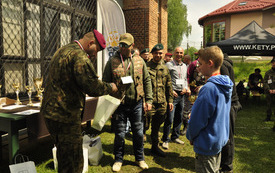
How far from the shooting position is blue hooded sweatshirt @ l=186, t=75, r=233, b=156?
1900 millimetres

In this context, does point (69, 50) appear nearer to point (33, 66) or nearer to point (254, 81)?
point (33, 66)

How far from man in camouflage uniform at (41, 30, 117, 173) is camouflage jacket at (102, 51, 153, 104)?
0.90 meters

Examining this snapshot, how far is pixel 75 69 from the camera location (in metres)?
2.06

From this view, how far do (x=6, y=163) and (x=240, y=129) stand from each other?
18.4 ft

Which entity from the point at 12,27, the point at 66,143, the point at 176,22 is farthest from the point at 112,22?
the point at 176,22

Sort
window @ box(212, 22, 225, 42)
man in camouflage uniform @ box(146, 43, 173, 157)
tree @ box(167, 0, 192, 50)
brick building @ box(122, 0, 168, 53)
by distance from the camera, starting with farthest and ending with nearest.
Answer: tree @ box(167, 0, 192, 50), window @ box(212, 22, 225, 42), brick building @ box(122, 0, 168, 53), man in camouflage uniform @ box(146, 43, 173, 157)

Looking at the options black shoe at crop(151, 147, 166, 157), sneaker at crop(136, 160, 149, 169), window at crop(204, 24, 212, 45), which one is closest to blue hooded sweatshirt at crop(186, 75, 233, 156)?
sneaker at crop(136, 160, 149, 169)

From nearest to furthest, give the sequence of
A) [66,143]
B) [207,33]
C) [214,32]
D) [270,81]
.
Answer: [66,143] → [270,81] → [214,32] → [207,33]

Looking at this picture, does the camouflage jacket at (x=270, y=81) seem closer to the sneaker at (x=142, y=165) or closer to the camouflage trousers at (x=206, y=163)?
the sneaker at (x=142, y=165)

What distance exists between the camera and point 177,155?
4.07 m

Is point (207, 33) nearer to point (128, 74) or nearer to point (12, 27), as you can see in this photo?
point (12, 27)

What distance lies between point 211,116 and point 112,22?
5.02 meters

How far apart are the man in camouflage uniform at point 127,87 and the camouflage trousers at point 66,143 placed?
43.0 inches

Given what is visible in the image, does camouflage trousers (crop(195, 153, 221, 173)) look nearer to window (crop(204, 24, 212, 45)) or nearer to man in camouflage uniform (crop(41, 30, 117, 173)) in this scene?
man in camouflage uniform (crop(41, 30, 117, 173))
